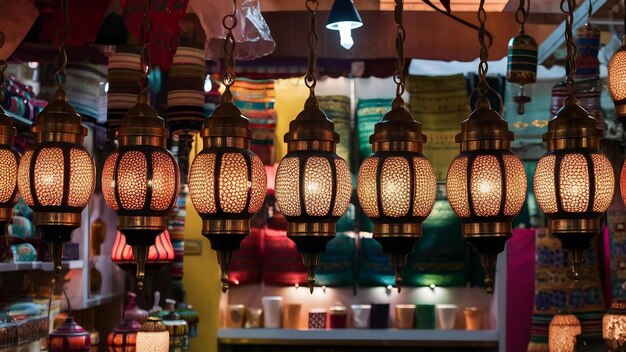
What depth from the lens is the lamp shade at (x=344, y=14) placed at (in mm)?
3762

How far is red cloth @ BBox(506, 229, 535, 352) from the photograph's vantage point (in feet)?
19.1

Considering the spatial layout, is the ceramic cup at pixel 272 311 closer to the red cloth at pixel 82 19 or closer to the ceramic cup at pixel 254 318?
the ceramic cup at pixel 254 318

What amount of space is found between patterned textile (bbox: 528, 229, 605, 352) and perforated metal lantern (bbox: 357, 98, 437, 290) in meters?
2.79

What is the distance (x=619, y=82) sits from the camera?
106 inches

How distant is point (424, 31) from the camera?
4.58 m

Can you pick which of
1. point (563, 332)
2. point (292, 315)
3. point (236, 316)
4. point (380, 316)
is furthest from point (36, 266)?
point (380, 316)

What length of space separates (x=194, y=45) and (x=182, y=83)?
0.16 m

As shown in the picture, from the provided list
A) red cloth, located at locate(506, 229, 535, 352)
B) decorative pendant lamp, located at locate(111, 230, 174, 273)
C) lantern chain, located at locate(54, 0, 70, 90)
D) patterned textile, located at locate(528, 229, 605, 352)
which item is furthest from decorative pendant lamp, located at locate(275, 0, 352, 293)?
red cloth, located at locate(506, 229, 535, 352)

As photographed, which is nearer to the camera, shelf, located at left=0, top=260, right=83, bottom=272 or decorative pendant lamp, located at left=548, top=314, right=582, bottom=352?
shelf, located at left=0, top=260, right=83, bottom=272

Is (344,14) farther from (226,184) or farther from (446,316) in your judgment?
(446,316)

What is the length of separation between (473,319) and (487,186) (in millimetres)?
3801

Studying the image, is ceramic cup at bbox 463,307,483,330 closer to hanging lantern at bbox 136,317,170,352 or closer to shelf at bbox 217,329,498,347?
shelf at bbox 217,329,498,347

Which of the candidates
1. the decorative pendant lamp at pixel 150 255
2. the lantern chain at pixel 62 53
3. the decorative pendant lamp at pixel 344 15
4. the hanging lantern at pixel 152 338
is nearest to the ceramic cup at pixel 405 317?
the decorative pendant lamp at pixel 150 255

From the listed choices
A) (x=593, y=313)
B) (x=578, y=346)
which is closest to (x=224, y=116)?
(x=578, y=346)
